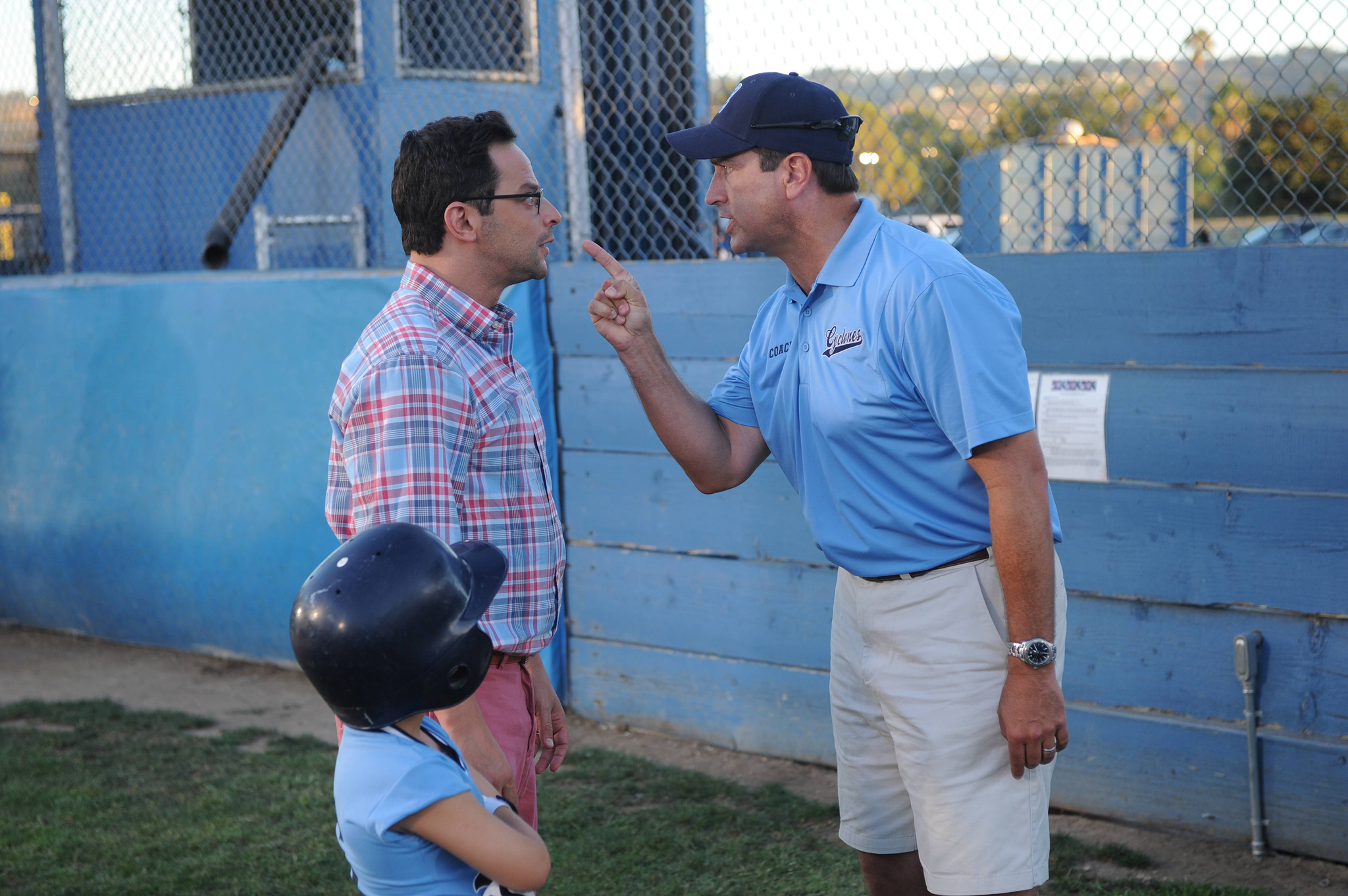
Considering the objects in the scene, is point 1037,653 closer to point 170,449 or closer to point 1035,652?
point 1035,652

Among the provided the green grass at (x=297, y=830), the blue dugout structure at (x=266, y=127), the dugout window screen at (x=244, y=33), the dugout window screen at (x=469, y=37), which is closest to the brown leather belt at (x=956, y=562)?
the green grass at (x=297, y=830)

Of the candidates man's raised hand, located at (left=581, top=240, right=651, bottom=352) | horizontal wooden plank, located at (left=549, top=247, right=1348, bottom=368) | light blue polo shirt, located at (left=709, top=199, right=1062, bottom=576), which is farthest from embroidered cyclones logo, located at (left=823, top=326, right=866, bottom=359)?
horizontal wooden plank, located at (left=549, top=247, right=1348, bottom=368)

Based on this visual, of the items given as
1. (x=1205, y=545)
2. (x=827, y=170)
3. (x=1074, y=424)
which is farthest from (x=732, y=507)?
(x=827, y=170)

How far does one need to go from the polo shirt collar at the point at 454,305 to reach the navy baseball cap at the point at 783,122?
2.04ft

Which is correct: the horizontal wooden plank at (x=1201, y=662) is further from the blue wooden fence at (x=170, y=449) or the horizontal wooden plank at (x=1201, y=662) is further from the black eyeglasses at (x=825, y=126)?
the blue wooden fence at (x=170, y=449)

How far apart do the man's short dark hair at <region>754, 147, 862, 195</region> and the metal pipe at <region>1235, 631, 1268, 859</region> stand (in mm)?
1959

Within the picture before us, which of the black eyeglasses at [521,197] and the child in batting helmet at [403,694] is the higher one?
the black eyeglasses at [521,197]

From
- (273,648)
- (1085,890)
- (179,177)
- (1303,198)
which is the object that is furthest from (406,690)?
(179,177)

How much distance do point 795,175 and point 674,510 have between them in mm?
2438

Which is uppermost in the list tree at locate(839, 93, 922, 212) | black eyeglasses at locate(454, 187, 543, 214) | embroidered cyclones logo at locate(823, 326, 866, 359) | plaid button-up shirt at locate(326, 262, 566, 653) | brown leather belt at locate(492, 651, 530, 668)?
tree at locate(839, 93, 922, 212)

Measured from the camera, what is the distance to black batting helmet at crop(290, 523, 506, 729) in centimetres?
176

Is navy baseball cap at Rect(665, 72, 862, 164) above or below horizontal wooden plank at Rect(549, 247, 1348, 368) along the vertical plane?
above

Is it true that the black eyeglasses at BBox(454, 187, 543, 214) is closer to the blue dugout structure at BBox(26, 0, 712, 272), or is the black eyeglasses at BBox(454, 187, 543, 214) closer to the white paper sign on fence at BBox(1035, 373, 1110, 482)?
the white paper sign on fence at BBox(1035, 373, 1110, 482)

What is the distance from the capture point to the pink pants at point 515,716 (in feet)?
7.91
